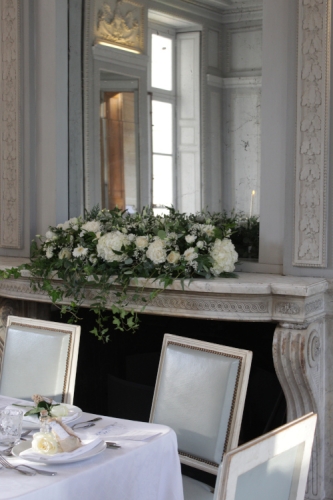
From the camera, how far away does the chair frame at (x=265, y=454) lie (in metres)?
1.29

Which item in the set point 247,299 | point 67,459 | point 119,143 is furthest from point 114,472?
point 119,143

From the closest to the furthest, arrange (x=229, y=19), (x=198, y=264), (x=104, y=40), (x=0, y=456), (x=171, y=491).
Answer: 1. (x=0, y=456)
2. (x=171, y=491)
3. (x=198, y=264)
4. (x=229, y=19)
5. (x=104, y=40)

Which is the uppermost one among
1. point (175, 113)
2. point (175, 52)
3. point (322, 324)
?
point (175, 52)

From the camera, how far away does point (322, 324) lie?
9.80ft

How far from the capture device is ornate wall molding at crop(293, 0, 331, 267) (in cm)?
295

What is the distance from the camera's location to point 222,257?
2.98 meters

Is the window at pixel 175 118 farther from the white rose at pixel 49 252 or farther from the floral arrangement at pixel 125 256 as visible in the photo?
the white rose at pixel 49 252

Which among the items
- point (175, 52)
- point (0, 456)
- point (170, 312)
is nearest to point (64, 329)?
point (170, 312)

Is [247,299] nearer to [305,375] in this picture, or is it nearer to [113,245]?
[305,375]

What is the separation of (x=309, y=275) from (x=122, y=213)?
1.00 meters

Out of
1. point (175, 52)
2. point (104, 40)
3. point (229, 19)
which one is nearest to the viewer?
point (229, 19)

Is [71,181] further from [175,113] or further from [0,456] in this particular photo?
[0,456]

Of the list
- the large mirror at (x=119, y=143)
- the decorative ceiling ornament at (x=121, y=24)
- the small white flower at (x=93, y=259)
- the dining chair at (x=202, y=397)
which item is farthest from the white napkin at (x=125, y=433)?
the decorative ceiling ornament at (x=121, y=24)

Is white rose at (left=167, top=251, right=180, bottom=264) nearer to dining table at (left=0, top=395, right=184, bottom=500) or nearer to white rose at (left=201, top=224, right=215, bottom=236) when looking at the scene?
white rose at (left=201, top=224, right=215, bottom=236)
